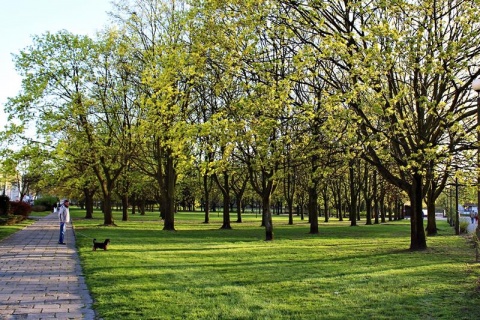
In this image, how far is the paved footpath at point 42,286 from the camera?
24.1ft

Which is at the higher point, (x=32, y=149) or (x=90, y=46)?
(x=90, y=46)

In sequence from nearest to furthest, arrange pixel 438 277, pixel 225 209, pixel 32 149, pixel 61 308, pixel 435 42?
pixel 61 308 < pixel 438 277 < pixel 435 42 < pixel 32 149 < pixel 225 209

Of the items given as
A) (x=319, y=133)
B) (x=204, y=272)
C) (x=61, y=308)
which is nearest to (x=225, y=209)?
(x=319, y=133)

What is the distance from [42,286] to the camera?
31.6ft

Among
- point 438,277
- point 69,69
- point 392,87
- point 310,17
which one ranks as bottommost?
point 438,277

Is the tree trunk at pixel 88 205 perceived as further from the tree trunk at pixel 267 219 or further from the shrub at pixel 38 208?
the tree trunk at pixel 267 219

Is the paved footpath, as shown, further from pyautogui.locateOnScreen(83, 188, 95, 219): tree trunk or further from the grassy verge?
pyautogui.locateOnScreen(83, 188, 95, 219): tree trunk

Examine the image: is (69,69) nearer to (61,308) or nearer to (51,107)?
(51,107)

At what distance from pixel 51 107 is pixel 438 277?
26.8 m

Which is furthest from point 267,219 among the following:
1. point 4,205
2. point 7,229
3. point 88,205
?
point 88,205

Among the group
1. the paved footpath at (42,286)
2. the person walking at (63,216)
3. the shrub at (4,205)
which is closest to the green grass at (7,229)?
the person walking at (63,216)

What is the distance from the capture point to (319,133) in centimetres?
1510

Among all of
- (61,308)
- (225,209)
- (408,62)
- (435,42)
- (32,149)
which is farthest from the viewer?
(225,209)

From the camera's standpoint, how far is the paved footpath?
7339mm
